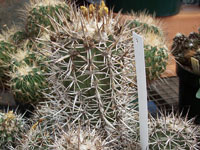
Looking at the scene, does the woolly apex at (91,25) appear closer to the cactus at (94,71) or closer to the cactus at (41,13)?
the cactus at (94,71)

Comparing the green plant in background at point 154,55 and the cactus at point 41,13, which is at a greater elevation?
the cactus at point 41,13

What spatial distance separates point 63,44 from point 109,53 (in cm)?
9

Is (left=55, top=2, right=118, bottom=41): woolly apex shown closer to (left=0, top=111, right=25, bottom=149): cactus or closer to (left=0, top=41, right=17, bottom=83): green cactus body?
(left=0, top=111, right=25, bottom=149): cactus

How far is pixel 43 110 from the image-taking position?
0.66m

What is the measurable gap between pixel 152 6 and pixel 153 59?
74 centimetres

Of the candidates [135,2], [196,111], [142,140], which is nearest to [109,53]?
[142,140]

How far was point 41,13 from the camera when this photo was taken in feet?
3.36

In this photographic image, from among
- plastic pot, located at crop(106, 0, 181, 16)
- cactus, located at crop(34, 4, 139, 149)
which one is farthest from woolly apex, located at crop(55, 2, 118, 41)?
plastic pot, located at crop(106, 0, 181, 16)

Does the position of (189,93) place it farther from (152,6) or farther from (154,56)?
(152,6)

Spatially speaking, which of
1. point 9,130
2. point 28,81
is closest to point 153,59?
point 28,81

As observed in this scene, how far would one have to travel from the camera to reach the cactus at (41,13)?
3.35ft

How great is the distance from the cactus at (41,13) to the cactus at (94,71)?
19.6 inches

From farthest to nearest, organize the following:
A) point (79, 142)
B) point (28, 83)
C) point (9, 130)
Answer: point (28, 83)
point (9, 130)
point (79, 142)

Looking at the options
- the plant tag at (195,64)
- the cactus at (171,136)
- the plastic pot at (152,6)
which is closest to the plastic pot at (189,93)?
the plant tag at (195,64)
